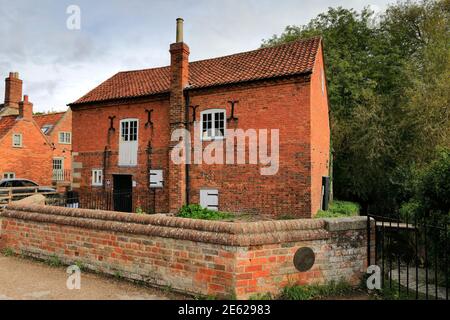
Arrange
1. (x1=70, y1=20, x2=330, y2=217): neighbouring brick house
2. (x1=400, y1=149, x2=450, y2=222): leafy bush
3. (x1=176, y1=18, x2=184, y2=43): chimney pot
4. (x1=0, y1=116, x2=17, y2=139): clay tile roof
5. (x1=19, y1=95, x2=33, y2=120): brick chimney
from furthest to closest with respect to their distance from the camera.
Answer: (x1=19, y1=95, x2=33, y2=120): brick chimney → (x1=0, y1=116, x2=17, y2=139): clay tile roof → (x1=176, y1=18, x2=184, y2=43): chimney pot → (x1=70, y1=20, x2=330, y2=217): neighbouring brick house → (x1=400, y1=149, x2=450, y2=222): leafy bush

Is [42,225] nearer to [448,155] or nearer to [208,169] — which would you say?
[208,169]

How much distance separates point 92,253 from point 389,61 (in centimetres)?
2418

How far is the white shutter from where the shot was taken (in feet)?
46.6

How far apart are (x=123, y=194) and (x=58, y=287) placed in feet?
37.0

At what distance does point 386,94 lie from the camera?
2183 cm

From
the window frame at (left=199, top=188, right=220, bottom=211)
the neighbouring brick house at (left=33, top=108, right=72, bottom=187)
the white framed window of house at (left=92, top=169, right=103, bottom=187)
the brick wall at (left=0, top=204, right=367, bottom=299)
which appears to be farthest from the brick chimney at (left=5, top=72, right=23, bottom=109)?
the brick wall at (left=0, top=204, right=367, bottom=299)

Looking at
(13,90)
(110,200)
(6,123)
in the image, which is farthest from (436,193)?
(13,90)

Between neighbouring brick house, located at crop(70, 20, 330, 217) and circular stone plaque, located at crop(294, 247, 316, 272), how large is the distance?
7176 mm

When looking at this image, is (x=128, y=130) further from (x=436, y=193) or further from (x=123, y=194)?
(x=436, y=193)

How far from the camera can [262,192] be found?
43.2ft

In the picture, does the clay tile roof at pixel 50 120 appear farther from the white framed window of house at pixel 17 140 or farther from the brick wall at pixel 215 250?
the brick wall at pixel 215 250

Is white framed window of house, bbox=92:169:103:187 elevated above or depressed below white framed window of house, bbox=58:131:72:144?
below

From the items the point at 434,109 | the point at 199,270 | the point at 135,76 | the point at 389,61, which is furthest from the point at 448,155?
the point at 389,61

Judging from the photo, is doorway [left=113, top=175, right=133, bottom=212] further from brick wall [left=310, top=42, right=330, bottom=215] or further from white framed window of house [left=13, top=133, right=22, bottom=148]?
white framed window of house [left=13, top=133, right=22, bottom=148]
